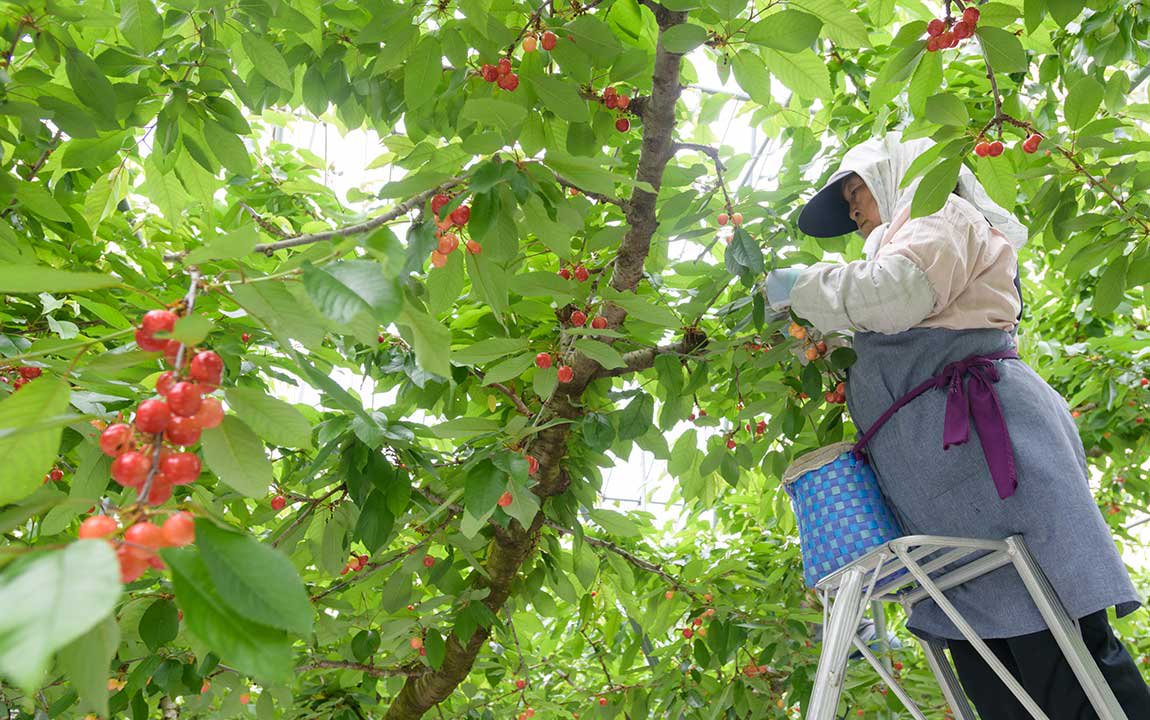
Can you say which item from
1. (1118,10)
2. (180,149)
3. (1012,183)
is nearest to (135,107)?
(180,149)

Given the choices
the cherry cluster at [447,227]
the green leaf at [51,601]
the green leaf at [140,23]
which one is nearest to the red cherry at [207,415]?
the green leaf at [51,601]

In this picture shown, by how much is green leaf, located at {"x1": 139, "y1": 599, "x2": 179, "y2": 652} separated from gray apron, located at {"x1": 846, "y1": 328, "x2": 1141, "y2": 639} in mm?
1468

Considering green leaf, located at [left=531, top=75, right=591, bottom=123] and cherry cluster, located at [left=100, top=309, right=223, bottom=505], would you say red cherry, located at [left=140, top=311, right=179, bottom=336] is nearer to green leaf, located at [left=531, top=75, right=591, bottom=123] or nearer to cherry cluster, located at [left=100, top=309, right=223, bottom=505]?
cherry cluster, located at [left=100, top=309, right=223, bottom=505]

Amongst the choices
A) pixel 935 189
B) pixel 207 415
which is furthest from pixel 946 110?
pixel 207 415

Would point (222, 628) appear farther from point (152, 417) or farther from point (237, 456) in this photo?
point (237, 456)

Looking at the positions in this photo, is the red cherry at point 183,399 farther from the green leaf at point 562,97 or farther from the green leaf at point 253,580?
the green leaf at point 562,97

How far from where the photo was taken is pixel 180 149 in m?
1.73

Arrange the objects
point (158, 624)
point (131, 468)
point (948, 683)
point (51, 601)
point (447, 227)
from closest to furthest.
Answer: point (51, 601) → point (131, 468) → point (447, 227) → point (948, 683) → point (158, 624)

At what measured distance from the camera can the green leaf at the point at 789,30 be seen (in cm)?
135

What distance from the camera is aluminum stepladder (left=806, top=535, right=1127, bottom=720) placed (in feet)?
4.12

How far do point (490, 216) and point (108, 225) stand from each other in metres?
1.49

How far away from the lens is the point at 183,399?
65 cm

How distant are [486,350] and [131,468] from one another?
95 cm

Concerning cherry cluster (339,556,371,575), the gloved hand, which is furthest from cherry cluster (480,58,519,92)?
cherry cluster (339,556,371,575)
